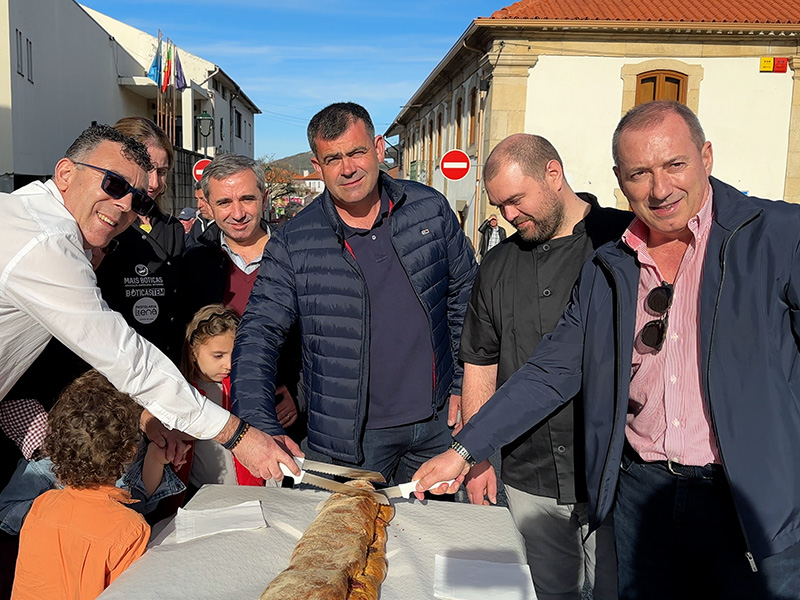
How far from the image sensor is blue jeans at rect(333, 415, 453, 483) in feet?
10.3

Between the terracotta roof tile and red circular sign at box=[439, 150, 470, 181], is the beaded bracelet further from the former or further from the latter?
the terracotta roof tile

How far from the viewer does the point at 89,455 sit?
2.29 m

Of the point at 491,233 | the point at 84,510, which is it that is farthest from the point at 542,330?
the point at 491,233

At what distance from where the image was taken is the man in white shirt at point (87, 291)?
2113mm

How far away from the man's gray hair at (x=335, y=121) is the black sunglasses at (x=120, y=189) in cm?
97

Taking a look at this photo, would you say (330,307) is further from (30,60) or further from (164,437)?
(30,60)

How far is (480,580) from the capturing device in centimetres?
185

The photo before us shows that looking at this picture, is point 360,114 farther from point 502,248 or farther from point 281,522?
point 281,522

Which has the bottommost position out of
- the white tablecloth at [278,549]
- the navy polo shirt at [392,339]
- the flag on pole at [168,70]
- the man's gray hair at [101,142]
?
the white tablecloth at [278,549]

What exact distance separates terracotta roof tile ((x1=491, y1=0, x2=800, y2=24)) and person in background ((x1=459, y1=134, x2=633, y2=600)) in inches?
634

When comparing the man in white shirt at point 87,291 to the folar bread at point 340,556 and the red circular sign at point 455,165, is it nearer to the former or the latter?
the folar bread at point 340,556

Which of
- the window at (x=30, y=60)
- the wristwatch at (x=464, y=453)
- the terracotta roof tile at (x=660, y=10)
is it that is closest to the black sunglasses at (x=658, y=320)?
the wristwatch at (x=464, y=453)

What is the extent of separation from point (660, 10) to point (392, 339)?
61.5 feet

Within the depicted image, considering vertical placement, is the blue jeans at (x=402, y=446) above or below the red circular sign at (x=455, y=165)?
below
